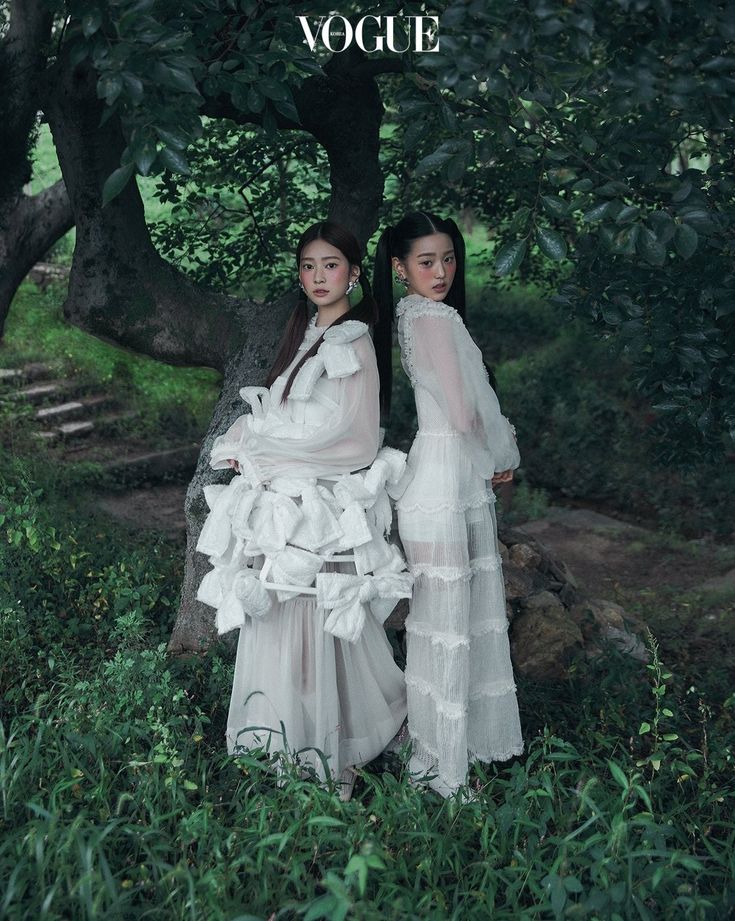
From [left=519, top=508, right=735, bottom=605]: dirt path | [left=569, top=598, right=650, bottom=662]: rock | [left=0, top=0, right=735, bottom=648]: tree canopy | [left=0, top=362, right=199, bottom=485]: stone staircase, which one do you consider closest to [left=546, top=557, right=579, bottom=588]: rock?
[left=569, top=598, right=650, bottom=662]: rock

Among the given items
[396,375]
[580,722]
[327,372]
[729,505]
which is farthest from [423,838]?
[396,375]

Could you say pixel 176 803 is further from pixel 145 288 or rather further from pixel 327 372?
pixel 145 288

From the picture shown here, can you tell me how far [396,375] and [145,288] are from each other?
18.0 ft

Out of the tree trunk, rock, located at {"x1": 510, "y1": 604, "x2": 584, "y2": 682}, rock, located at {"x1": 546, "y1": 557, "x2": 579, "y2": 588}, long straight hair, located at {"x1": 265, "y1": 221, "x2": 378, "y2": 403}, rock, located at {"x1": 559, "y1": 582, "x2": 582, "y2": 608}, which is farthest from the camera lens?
the tree trunk

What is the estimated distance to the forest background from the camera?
8.29 feet

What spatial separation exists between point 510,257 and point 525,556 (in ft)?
8.35

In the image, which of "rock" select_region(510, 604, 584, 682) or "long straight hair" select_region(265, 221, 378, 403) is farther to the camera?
"rock" select_region(510, 604, 584, 682)

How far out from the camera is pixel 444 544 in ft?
11.1

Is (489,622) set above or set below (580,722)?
above

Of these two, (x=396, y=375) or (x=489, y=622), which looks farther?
(x=396, y=375)

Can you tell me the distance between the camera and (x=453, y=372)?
10.8ft

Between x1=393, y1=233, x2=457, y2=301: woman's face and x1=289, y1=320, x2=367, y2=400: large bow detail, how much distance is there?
25cm

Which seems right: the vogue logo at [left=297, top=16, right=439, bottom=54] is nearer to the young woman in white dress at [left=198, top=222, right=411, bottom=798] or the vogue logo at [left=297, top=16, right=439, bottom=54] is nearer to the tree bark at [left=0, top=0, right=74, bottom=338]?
the young woman in white dress at [left=198, top=222, right=411, bottom=798]

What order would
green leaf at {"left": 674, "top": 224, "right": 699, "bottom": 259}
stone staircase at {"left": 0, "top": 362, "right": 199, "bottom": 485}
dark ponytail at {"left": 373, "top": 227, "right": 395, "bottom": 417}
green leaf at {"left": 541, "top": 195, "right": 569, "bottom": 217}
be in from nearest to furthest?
1. green leaf at {"left": 674, "top": 224, "right": 699, "bottom": 259}
2. green leaf at {"left": 541, "top": 195, "right": 569, "bottom": 217}
3. dark ponytail at {"left": 373, "top": 227, "right": 395, "bottom": 417}
4. stone staircase at {"left": 0, "top": 362, "right": 199, "bottom": 485}
